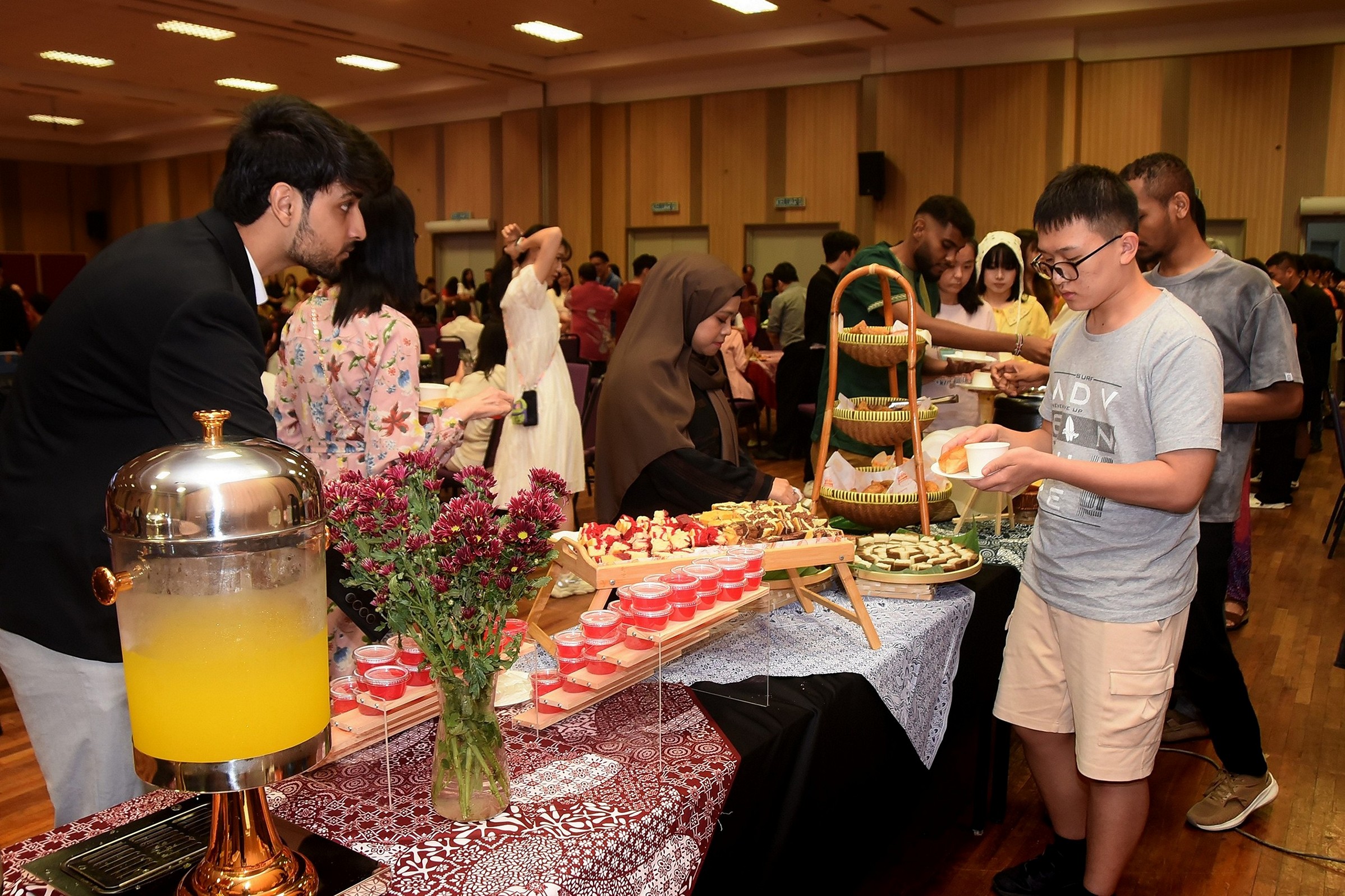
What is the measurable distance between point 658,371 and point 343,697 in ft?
4.08

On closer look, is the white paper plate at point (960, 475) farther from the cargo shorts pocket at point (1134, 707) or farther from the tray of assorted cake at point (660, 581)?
the cargo shorts pocket at point (1134, 707)

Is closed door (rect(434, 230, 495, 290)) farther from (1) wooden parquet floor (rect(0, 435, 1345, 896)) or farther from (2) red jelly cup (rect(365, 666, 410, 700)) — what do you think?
(2) red jelly cup (rect(365, 666, 410, 700))

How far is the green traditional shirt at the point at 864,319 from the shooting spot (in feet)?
10.5

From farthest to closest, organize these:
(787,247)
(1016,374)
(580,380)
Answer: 1. (787,247)
2. (580,380)
3. (1016,374)

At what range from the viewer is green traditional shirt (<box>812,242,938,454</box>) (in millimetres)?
3209

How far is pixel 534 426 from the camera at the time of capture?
4699 mm

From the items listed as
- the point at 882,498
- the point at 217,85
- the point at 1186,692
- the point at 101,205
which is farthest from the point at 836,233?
the point at 101,205

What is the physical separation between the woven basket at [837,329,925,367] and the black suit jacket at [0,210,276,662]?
1.55 metres

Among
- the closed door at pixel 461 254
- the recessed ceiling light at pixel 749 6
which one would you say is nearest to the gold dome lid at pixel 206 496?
the recessed ceiling light at pixel 749 6

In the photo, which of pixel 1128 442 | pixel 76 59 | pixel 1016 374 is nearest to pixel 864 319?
pixel 1016 374

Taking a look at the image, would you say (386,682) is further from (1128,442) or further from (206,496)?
(1128,442)

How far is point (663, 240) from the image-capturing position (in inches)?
531

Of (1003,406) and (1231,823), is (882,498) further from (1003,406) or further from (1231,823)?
(1003,406)

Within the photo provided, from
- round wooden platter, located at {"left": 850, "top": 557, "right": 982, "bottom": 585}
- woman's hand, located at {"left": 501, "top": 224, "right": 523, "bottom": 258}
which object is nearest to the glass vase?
round wooden platter, located at {"left": 850, "top": 557, "right": 982, "bottom": 585}
